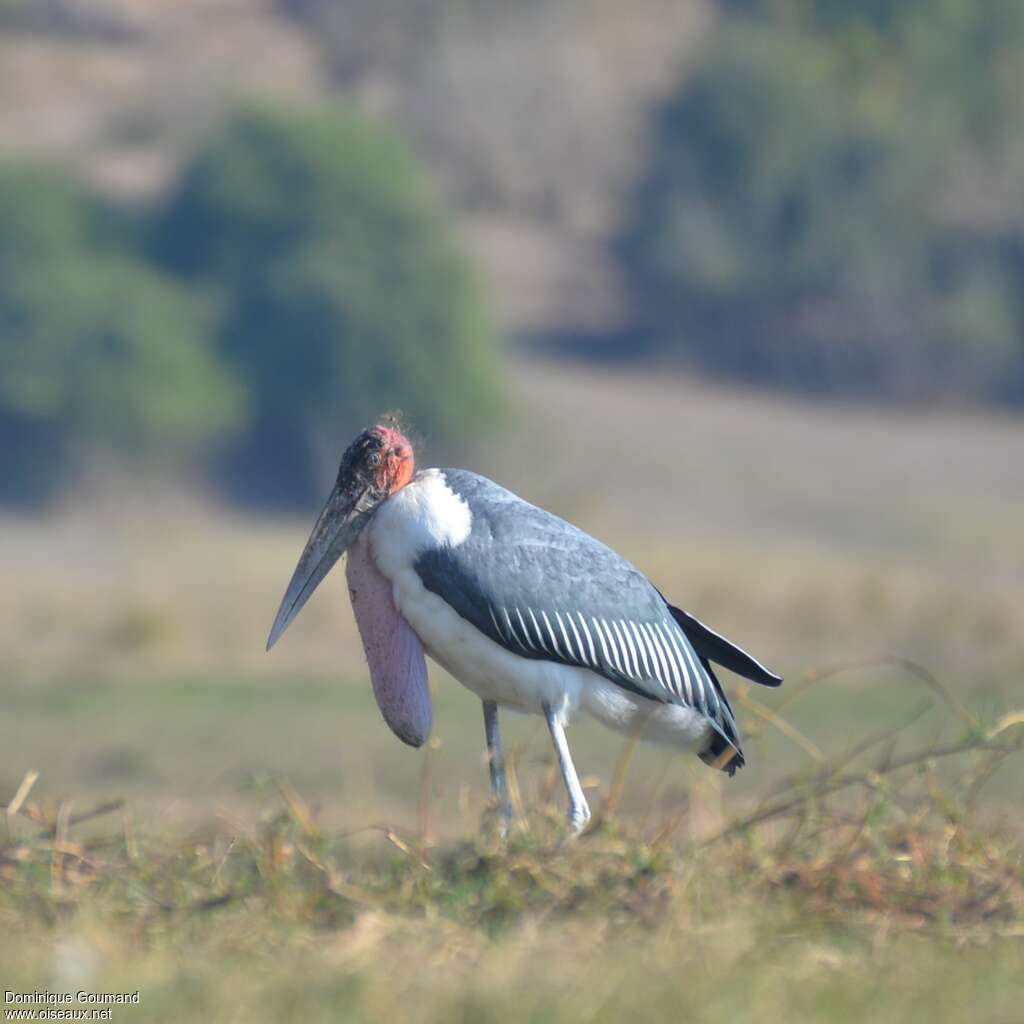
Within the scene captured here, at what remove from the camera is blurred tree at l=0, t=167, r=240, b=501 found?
37.1 meters

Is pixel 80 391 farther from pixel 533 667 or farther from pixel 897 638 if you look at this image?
pixel 533 667

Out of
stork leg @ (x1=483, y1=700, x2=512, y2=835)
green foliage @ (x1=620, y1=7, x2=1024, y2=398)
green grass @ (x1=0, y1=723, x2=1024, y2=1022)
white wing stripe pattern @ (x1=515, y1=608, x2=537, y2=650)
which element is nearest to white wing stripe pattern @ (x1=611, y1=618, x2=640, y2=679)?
white wing stripe pattern @ (x1=515, y1=608, x2=537, y2=650)

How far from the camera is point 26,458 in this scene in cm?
3719

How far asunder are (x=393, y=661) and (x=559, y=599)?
0.43 metres

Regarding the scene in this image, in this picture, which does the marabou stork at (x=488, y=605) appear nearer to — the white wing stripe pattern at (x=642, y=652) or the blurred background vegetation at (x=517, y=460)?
the white wing stripe pattern at (x=642, y=652)

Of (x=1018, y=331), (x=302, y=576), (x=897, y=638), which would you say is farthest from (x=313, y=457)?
(x=302, y=576)

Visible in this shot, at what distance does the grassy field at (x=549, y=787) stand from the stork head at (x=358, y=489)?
614mm

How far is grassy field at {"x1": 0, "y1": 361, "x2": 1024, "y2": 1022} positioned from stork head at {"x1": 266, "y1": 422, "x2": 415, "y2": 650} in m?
0.61

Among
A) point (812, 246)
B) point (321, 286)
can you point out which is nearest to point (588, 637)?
point (321, 286)

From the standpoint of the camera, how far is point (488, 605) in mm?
5457

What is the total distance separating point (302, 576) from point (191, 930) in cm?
169

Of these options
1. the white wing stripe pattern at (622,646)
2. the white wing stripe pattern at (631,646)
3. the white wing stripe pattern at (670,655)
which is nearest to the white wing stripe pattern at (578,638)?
the white wing stripe pattern at (622,646)

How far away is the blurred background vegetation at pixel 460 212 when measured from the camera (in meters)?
37.9

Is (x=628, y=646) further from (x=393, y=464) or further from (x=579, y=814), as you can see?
(x=393, y=464)
